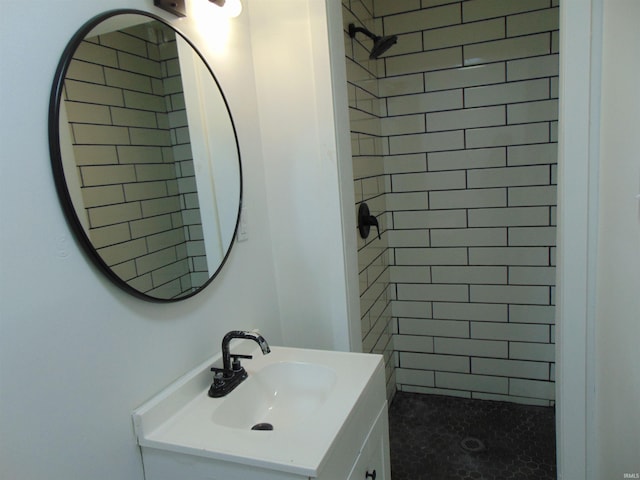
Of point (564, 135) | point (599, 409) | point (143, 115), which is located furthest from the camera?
point (599, 409)

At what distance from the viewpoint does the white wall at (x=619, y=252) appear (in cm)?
110

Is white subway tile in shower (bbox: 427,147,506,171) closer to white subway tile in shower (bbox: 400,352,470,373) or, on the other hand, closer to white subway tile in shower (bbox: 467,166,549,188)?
white subway tile in shower (bbox: 467,166,549,188)

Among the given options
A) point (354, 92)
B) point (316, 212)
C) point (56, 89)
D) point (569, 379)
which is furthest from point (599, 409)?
point (56, 89)

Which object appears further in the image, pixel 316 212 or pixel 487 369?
pixel 487 369

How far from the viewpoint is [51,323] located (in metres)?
0.78

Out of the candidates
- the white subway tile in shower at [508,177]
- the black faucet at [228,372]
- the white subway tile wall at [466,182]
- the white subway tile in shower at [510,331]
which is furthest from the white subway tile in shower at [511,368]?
the black faucet at [228,372]

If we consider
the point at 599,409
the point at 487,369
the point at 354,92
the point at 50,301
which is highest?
the point at 354,92

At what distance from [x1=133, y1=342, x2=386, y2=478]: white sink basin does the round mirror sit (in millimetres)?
285

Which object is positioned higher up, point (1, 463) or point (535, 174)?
point (535, 174)

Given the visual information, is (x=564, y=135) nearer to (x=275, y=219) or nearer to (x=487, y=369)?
(x=275, y=219)

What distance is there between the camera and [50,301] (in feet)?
2.57

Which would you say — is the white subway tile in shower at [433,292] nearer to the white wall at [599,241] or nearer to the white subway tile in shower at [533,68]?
the white wall at [599,241]

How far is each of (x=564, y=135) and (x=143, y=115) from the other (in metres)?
1.16

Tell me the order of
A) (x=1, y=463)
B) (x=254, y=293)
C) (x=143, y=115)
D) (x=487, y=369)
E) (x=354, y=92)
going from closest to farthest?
(x=1, y=463) < (x=143, y=115) < (x=254, y=293) < (x=354, y=92) < (x=487, y=369)
